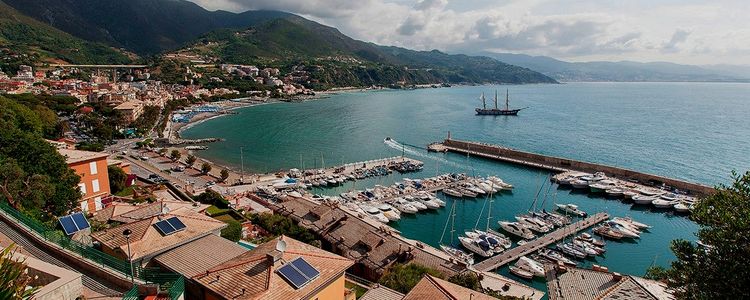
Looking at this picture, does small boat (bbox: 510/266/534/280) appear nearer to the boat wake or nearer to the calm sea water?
the calm sea water

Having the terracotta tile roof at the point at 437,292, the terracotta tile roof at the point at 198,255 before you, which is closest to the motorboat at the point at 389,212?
the terracotta tile roof at the point at 437,292

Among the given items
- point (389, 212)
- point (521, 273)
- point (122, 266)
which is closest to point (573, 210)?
point (521, 273)

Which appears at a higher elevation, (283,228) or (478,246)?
(283,228)

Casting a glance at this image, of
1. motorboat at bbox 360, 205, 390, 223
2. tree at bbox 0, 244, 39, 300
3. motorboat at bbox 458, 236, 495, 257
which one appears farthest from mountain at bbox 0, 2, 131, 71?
tree at bbox 0, 244, 39, 300

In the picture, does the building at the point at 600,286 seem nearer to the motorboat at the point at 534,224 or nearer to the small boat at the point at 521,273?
the small boat at the point at 521,273

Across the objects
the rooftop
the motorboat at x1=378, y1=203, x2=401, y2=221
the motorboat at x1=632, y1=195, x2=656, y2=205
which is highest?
the rooftop

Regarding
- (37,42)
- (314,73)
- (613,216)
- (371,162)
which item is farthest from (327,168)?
(37,42)

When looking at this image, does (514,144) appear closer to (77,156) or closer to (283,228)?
(283,228)
